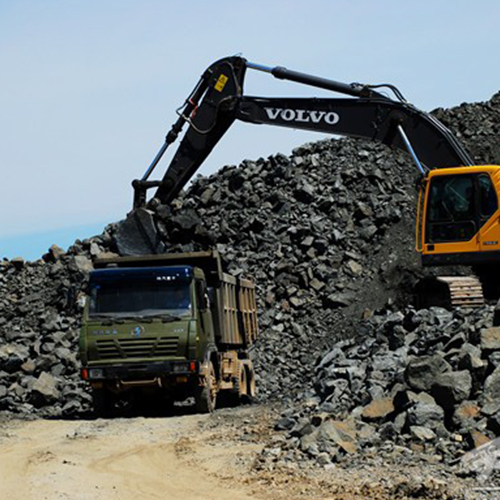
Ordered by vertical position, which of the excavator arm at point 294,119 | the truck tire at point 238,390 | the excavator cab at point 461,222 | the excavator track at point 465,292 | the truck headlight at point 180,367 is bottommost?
the truck tire at point 238,390

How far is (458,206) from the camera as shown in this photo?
21.1 meters

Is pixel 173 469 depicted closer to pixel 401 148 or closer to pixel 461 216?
pixel 461 216

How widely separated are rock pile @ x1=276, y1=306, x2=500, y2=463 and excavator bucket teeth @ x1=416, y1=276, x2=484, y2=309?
2.04m

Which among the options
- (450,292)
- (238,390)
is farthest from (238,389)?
(450,292)

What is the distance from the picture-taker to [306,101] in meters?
23.9

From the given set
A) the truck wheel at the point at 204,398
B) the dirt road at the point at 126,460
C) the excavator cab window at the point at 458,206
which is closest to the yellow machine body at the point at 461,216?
the excavator cab window at the point at 458,206

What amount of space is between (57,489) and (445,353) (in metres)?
7.22

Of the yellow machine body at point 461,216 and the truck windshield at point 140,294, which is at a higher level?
the yellow machine body at point 461,216

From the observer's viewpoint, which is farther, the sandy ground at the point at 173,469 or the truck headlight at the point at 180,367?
the truck headlight at the point at 180,367

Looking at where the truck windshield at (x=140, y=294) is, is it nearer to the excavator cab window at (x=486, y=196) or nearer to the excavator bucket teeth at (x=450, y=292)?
the excavator bucket teeth at (x=450, y=292)

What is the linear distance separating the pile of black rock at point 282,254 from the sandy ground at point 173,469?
631 centimetres

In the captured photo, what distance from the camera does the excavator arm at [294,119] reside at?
2234 centimetres

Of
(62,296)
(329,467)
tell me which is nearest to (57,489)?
(329,467)

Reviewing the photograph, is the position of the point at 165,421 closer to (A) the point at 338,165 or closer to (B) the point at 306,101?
(B) the point at 306,101
